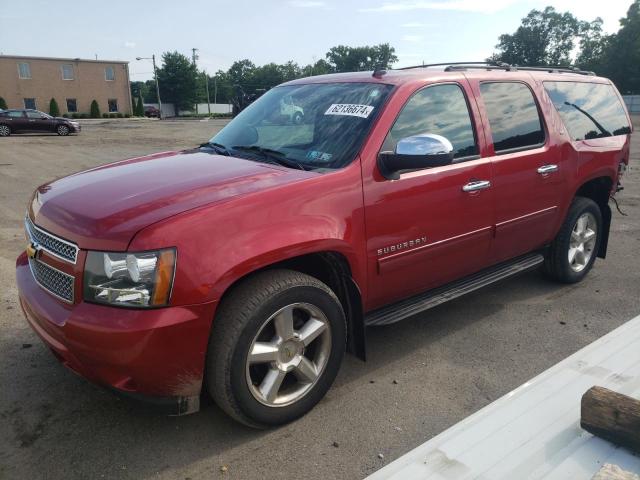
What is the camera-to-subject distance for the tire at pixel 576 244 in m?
4.62

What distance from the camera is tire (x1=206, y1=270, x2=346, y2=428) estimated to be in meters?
2.46

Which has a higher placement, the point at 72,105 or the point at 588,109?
the point at 72,105

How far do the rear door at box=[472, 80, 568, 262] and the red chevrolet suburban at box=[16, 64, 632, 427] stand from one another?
0.02 metres

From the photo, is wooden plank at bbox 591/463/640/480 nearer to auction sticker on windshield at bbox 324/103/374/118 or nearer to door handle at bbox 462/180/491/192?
door handle at bbox 462/180/491/192

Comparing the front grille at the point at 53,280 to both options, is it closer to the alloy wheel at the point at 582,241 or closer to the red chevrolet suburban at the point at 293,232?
the red chevrolet suburban at the point at 293,232

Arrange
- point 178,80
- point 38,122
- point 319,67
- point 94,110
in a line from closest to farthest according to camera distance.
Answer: point 38,122 → point 94,110 → point 178,80 → point 319,67

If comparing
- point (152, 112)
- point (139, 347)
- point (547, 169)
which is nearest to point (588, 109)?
point (547, 169)

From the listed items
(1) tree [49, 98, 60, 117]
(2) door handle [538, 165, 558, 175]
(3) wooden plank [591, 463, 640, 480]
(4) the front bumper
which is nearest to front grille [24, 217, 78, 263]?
(4) the front bumper

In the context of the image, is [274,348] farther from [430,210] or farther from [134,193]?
[430,210]

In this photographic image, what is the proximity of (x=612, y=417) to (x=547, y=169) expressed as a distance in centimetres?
257

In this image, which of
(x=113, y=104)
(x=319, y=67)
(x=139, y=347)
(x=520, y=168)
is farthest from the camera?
(x=319, y=67)

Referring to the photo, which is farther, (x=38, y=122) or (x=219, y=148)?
(x=38, y=122)

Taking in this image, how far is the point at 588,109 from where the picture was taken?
4789mm

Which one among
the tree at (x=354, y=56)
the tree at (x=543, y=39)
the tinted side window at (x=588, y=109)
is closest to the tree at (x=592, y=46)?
the tree at (x=543, y=39)
